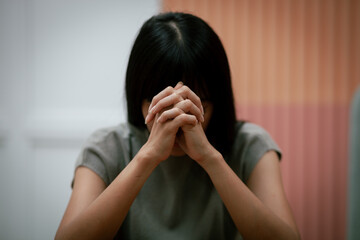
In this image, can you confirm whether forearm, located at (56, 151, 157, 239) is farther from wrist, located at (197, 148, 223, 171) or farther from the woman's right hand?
wrist, located at (197, 148, 223, 171)

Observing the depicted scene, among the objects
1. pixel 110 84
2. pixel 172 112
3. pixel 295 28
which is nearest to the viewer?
pixel 172 112

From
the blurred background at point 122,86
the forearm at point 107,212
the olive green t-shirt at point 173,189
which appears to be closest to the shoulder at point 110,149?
the olive green t-shirt at point 173,189

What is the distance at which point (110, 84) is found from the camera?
183 cm

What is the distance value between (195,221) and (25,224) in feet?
5.08

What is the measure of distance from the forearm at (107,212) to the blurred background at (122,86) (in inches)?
41.2

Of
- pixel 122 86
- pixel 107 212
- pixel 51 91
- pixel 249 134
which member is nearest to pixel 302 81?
pixel 249 134

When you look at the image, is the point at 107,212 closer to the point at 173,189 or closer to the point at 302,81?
the point at 173,189

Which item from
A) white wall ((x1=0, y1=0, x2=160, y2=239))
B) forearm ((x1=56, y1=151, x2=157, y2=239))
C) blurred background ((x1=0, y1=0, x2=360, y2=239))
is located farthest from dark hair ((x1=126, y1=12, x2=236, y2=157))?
white wall ((x1=0, y1=0, x2=160, y2=239))

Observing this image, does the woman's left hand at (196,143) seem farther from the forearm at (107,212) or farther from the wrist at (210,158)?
the forearm at (107,212)

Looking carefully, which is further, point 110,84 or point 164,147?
point 110,84

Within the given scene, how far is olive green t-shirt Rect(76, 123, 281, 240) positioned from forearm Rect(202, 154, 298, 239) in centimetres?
14

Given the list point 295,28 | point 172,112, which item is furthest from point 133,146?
point 295,28

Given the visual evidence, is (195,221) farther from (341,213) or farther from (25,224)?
(25,224)

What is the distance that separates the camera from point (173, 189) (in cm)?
83
